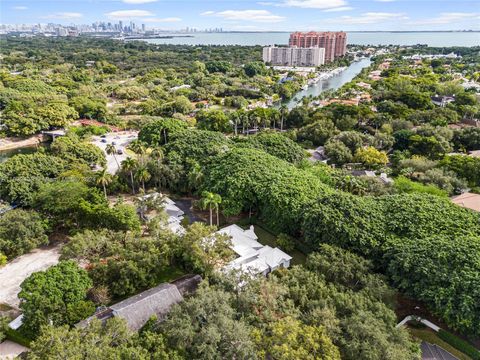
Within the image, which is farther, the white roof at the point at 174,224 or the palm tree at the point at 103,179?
the palm tree at the point at 103,179

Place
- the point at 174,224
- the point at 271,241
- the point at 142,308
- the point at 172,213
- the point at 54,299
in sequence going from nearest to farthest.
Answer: the point at 54,299
the point at 142,308
the point at 271,241
the point at 174,224
the point at 172,213

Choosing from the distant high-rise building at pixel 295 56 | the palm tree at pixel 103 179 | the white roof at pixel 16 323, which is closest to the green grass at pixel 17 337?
the white roof at pixel 16 323

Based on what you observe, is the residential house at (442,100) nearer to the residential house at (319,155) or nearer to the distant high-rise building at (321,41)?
the residential house at (319,155)

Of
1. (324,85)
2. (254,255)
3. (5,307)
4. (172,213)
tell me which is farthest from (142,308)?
→ (324,85)

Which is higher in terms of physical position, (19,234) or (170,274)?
(19,234)

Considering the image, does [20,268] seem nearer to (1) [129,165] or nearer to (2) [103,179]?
A: (2) [103,179]
